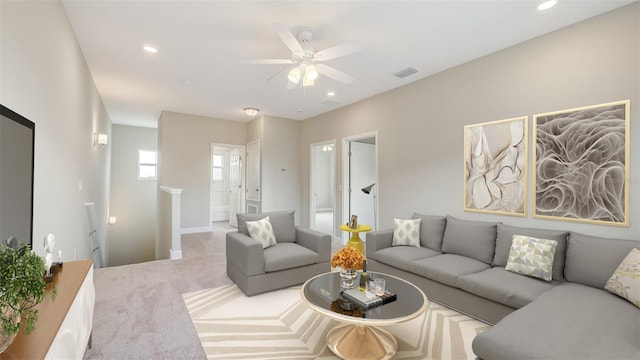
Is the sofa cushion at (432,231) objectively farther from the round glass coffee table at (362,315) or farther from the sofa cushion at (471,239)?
the round glass coffee table at (362,315)

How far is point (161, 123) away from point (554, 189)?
22.9 ft

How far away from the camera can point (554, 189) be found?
284 centimetres

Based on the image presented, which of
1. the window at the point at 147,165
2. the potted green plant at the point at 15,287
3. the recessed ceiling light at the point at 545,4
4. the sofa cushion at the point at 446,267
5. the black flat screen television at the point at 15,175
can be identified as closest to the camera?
the potted green plant at the point at 15,287

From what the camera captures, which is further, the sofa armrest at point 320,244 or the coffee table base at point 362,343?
the sofa armrest at point 320,244

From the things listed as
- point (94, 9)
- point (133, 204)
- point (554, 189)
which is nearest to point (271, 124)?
point (94, 9)

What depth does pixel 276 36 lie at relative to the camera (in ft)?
9.85

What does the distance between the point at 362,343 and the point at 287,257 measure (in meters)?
1.33

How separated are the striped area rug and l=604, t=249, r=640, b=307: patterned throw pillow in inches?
37.8

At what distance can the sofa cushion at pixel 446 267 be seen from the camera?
2.75m

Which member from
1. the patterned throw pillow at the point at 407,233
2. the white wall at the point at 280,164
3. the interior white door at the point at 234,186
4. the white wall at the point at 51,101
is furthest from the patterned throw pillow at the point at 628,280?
the interior white door at the point at 234,186

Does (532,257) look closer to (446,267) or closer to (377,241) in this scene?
(446,267)

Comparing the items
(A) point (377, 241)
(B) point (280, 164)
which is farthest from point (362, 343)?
(B) point (280, 164)

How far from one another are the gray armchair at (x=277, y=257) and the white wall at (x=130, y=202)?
5.67 meters

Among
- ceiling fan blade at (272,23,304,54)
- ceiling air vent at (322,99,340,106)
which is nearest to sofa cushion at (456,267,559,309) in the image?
ceiling fan blade at (272,23,304,54)
